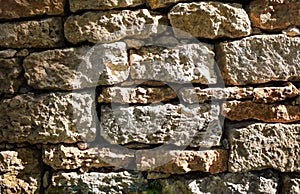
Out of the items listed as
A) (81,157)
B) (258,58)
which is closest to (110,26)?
(81,157)

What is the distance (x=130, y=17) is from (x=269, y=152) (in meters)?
1.26

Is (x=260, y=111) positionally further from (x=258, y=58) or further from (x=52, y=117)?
(x=52, y=117)

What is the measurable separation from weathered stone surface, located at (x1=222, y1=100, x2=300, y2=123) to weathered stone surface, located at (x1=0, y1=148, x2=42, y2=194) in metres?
1.30

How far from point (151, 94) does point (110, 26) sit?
507 mm

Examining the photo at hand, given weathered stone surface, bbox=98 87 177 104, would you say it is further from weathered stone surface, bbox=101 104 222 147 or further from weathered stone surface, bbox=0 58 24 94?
weathered stone surface, bbox=0 58 24 94

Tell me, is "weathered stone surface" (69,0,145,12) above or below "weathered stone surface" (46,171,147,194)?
above

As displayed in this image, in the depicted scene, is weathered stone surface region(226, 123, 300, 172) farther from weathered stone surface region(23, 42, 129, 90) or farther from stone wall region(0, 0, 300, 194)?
weathered stone surface region(23, 42, 129, 90)

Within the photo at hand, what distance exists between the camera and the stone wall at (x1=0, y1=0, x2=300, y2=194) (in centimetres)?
232

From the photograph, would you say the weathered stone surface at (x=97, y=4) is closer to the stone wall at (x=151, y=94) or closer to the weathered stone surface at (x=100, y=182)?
the stone wall at (x=151, y=94)

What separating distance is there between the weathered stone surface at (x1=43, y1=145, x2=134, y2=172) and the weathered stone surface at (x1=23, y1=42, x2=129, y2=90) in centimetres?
41

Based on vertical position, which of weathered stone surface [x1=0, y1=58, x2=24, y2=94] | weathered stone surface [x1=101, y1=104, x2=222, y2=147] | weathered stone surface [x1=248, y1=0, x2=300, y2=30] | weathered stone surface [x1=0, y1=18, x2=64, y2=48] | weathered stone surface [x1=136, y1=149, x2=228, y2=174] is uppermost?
weathered stone surface [x1=248, y1=0, x2=300, y2=30]

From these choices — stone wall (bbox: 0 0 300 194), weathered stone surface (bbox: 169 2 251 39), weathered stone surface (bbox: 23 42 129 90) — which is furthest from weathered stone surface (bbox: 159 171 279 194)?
weathered stone surface (bbox: 169 2 251 39)

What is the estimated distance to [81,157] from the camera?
236 centimetres

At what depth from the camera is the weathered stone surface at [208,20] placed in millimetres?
2311
